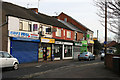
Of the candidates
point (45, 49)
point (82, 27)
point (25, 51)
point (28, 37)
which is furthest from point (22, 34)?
point (82, 27)

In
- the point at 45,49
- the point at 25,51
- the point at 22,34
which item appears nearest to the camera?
the point at 22,34

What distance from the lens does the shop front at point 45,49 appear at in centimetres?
2917

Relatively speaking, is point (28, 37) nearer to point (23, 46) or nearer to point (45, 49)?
point (23, 46)

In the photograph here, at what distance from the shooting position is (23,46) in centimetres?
2542

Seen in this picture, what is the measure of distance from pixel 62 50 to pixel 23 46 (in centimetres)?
1137

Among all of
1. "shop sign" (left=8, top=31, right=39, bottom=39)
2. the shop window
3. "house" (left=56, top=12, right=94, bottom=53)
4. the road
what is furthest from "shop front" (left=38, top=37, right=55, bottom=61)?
"house" (left=56, top=12, right=94, bottom=53)

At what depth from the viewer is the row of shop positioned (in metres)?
24.1

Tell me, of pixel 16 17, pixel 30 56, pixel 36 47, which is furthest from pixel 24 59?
pixel 16 17

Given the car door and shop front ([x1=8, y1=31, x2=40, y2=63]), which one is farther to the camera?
shop front ([x1=8, y1=31, x2=40, y2=63])

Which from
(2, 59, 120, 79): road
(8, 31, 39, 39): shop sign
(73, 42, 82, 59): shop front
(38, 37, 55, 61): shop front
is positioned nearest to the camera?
(2, 59, 120, 79): road

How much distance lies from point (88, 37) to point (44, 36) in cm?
2166

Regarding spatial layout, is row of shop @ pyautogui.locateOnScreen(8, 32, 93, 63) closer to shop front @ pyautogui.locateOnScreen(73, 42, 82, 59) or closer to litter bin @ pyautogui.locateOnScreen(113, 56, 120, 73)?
shop front @ pyautogui.locateOnScreen(73, 42, 82, 59)

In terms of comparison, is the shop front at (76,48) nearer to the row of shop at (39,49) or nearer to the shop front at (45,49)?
the row of shop at (39,49)

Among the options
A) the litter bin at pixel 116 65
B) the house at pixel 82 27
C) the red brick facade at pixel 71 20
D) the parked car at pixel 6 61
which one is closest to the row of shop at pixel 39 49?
the parked car at pixel 6 61
